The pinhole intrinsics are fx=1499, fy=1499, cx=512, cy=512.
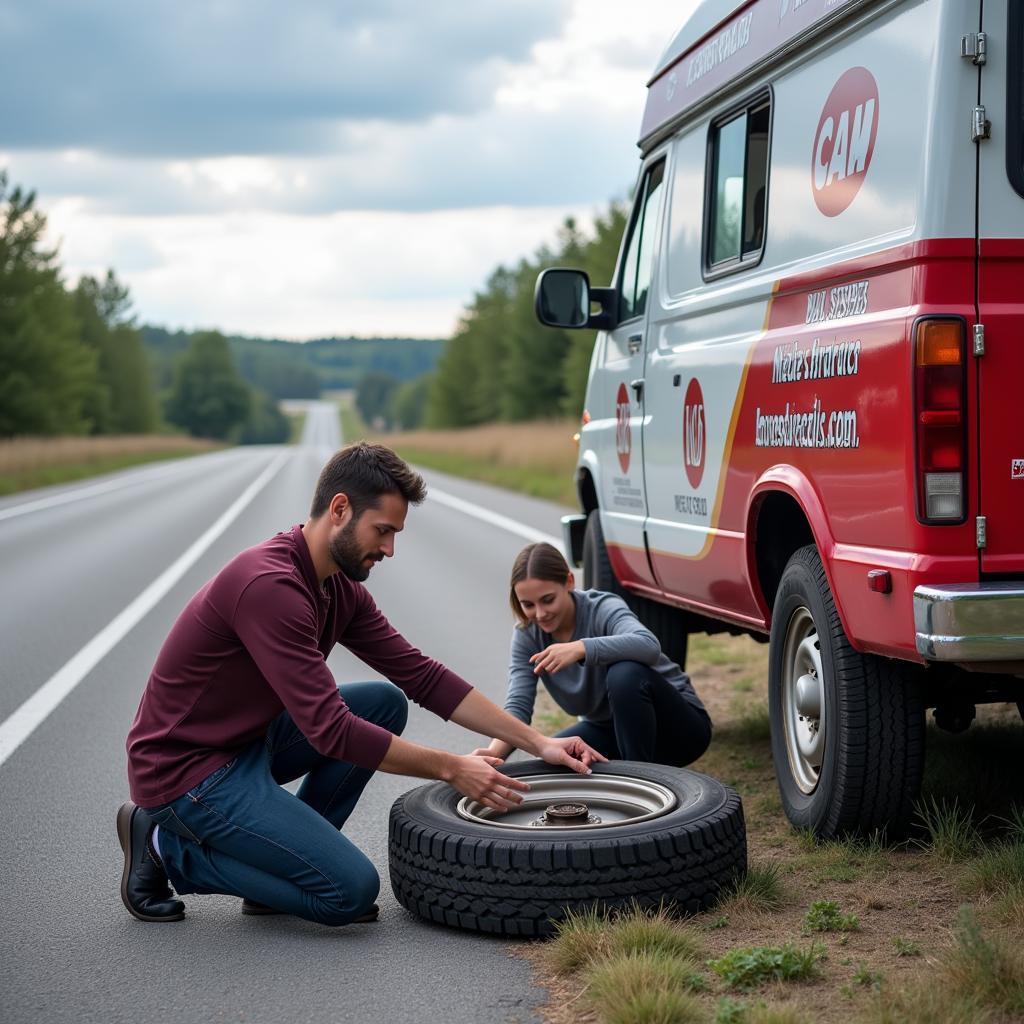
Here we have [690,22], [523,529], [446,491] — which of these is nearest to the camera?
[690,22]

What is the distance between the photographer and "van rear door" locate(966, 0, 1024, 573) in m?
4.00

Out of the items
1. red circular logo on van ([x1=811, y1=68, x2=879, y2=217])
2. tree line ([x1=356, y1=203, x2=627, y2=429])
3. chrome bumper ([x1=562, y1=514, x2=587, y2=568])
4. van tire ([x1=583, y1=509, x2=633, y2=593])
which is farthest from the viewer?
tree line ([x1=356, y1=203, x2=627, y2=429])

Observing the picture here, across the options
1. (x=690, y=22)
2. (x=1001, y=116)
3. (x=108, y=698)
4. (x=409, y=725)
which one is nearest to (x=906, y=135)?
(x=1001, y=116)

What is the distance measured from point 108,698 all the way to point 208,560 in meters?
7.41

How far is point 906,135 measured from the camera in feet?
14.0

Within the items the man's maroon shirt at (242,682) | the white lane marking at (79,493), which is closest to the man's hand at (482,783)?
the man's maroon shirt at (242,682)

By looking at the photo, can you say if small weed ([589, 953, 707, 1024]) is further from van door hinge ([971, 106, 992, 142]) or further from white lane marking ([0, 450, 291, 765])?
white lane marking ([0, 450, 291, 765])

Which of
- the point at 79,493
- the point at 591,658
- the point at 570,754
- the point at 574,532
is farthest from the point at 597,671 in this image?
the point at 79,493

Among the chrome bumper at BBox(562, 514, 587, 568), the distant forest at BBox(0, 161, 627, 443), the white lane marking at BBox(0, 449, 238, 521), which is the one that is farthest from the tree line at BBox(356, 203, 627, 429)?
the chrome bumper at BBox(562, 514, 587, 568)

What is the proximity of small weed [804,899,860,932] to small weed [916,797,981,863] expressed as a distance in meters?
0.60

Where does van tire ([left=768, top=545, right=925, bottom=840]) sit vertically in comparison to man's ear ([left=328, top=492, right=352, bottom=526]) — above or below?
below

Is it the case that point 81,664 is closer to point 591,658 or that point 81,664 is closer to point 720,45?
point 591,658

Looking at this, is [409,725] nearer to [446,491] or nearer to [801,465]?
[801,465]

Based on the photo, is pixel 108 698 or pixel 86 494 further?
pixel 86 494
